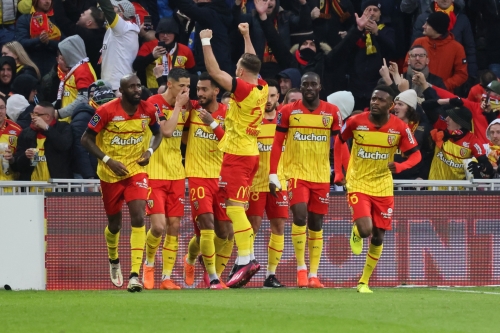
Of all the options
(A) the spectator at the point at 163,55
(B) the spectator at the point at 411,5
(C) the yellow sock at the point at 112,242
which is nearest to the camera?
(C) the yellow sock at the point at 112,242

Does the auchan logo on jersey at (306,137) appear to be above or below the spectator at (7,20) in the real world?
below

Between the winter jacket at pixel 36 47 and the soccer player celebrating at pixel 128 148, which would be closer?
the soccer player celebrating at pixel 128 148

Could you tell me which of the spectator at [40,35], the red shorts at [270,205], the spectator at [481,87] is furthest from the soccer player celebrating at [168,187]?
the spectator at [481,87]

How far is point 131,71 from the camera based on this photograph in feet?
58.3

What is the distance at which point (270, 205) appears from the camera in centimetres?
1480

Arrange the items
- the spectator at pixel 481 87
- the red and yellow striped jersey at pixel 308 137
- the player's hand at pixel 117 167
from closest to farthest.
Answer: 1. the player's hand at pixel 117 167
2. the red and yellow striped jersey at pixel 308 137
3. the spectator at pixel 481 87

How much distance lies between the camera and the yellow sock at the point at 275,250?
14664 millimetres

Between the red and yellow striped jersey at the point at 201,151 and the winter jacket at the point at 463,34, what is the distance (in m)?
5.27

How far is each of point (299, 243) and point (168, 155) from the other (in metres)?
1.98

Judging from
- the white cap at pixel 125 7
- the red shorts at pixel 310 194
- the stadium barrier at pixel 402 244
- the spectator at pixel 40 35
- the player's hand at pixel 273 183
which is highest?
the white cap at pixel 125 7

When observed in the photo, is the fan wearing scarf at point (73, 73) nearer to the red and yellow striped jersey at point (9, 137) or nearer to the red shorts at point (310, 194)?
the red and yellow striped jersey at point (9, 137)

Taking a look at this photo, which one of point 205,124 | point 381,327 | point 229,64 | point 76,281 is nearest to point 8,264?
point 76,281

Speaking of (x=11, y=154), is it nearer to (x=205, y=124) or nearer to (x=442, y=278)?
(x=205, y=124)

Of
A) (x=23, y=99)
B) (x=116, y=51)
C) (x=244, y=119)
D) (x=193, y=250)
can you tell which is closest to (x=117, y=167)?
(x=244, y=119)
